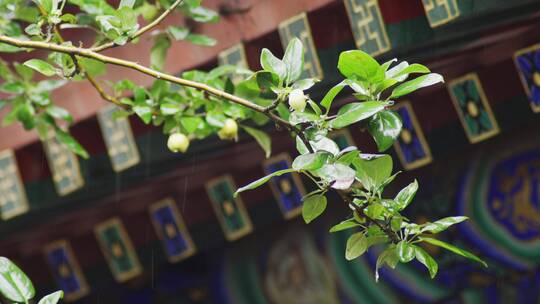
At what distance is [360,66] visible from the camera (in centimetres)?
99

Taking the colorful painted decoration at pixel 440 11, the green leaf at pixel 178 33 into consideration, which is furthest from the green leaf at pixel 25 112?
the colorful painted decoration at pixel 440 11

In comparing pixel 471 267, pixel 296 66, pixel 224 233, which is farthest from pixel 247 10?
pixel 296 66

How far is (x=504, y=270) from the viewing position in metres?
1.96

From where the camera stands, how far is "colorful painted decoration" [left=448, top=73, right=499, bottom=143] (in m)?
1.88

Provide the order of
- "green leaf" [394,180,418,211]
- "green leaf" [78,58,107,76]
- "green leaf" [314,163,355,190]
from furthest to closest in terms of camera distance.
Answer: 1. "green leaf" [78,58,107,76]
2. "green leaf" [394,180,418,211]
3. "green leaf" [314,163,355,190]

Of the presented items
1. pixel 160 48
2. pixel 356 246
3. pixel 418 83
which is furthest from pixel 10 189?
pixel 418 83

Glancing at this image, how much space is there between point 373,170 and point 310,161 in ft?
0.35

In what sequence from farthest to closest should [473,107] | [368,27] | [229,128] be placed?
1. [473,107]
2. [368,27]
3. [229,128]

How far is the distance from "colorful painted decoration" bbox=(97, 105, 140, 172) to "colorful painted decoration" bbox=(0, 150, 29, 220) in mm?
305

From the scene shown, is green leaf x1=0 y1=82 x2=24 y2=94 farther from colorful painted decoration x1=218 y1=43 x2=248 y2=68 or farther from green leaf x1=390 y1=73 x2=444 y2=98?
green leaf x1=390 y1=73 x2=444 y2=98

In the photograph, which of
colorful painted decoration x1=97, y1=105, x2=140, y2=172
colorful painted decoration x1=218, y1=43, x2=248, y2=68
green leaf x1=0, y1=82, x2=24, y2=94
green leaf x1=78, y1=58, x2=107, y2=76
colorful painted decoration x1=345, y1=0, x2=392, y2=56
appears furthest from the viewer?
colorful painted decoration x1=97, y1=105, x2=140, y2=172

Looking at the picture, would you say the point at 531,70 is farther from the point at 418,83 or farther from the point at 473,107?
the point at 418,83

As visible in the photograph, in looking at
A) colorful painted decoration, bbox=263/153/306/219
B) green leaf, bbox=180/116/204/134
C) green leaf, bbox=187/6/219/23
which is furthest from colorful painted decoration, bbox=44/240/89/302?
green leaf, bbox=180/116/204/134

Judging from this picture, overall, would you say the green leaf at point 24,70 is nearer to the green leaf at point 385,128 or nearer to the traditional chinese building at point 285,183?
the traditional chinese building at point 285,183
